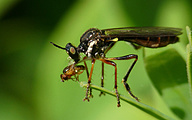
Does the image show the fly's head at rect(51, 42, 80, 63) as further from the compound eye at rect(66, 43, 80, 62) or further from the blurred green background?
the blurred green background

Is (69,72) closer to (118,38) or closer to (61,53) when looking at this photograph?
(118,38)

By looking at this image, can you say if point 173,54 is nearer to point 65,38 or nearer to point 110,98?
point 110,98

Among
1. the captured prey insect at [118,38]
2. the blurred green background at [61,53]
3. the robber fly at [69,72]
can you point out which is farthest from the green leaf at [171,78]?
the robber fly at [69,72]

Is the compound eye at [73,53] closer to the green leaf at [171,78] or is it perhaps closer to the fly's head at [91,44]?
the fly's head at [91,44]

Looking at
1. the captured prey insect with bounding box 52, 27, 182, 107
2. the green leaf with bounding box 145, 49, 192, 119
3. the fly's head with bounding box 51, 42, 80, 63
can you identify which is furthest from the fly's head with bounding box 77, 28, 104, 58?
the green leaf with bounding box 145, 49, 192, 119

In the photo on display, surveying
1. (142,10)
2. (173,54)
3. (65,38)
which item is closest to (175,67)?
(173,54)

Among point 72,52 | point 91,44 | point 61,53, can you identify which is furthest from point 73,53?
point 61,53
